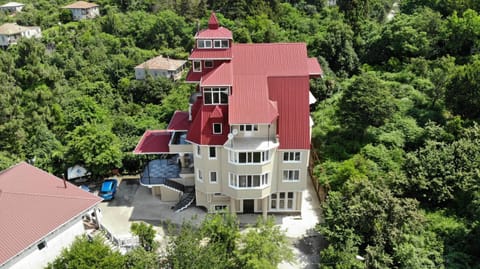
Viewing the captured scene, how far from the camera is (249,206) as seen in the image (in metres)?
32.6

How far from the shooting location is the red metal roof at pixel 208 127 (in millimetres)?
28906

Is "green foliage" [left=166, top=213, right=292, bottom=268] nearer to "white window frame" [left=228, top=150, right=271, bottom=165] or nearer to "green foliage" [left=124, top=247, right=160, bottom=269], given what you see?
"green foliage" [left=124, top=247, right=160, bottom=269]

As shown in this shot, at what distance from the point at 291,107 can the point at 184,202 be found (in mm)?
12049

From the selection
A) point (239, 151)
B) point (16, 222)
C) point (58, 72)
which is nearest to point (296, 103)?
point (239, 151)

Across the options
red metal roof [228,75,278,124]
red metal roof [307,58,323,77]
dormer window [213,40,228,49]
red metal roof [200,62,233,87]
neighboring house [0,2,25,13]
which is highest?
neighboring house [0,2,25,13]

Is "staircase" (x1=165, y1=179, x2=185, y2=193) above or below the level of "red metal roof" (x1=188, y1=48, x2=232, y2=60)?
below

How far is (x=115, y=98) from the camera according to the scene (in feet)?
176

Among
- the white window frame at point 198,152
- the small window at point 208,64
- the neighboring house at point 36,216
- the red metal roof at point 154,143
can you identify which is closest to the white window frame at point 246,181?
the white window frame at point 198,152

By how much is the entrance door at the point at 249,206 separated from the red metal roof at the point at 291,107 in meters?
5.97

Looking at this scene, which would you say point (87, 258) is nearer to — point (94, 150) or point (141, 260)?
point (141, 260)

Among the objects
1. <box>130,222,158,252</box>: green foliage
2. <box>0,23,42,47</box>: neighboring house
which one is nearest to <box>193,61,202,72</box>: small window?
<box>130,222,158,252</box>: green foliage

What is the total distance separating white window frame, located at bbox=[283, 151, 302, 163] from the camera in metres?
30.0

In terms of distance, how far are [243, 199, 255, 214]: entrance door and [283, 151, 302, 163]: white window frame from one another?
5006 mm

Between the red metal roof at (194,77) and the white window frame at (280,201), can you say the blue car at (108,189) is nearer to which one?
the red metal roof at (194,77)
